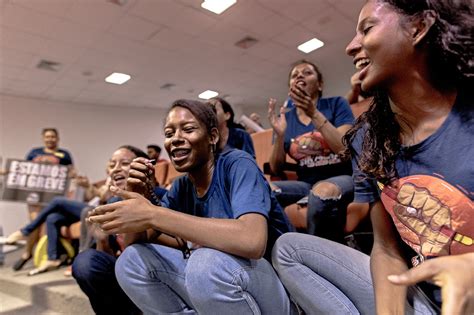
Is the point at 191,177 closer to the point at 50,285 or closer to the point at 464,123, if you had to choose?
the point at 464,123

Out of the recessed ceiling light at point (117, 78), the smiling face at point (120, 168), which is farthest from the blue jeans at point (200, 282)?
the recessed ceiling light at point (117, 78)

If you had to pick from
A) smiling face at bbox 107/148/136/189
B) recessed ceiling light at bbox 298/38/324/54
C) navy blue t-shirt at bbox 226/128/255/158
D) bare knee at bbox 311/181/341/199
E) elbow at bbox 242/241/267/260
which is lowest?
elbow at bbox 242/241/267/260

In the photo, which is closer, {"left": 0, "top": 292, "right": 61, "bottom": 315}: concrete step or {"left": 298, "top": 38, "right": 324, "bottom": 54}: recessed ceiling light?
{"left": 0, "top": 292, "right": 61, "bottom": 315}: concrete step

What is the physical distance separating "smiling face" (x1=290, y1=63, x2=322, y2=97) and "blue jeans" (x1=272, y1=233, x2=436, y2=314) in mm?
836

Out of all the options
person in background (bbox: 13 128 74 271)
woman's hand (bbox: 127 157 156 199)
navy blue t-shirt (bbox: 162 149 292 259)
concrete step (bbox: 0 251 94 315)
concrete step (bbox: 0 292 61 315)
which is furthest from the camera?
person in background (bbox: 13 128 74 271)

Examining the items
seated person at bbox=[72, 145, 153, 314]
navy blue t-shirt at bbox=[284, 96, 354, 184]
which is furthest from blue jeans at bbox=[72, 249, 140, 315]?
navy blue t-shirt at bbox=[284, 96, 354, 184]

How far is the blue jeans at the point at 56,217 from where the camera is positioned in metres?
2.56

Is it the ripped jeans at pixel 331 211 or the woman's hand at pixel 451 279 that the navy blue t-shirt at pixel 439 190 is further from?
the ripped jeans at pixel 331 211

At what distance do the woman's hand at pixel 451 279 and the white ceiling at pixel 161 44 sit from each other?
3696 mm

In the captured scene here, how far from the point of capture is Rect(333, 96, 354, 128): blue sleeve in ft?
4.66

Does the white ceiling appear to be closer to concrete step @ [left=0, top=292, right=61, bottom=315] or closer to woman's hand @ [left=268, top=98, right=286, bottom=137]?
woman's hand @ [left=268, top=98, right=286, bottom=137]

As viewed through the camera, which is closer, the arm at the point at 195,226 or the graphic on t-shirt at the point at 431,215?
the graphic on t-shirt at the point at 431,215

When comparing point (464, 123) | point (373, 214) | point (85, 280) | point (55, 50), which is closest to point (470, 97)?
point (464, 123)

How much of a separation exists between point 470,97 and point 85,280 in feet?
4.38
